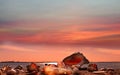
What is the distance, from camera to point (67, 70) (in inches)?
1960

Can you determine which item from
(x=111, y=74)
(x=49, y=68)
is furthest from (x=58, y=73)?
(x=111, y=74)

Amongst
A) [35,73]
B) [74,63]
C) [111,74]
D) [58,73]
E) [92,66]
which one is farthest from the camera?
[74,63]

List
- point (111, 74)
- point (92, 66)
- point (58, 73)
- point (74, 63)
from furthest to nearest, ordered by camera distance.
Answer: point (74, 63), point (92, 66), point (111, 74), point (58, 73)

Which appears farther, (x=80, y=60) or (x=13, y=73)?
(x=80, y=60)

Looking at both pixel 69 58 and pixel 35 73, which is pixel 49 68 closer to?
pixel 35 73

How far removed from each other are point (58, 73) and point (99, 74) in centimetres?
1014

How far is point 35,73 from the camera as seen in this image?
173 ft

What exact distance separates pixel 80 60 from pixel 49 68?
1218 inches

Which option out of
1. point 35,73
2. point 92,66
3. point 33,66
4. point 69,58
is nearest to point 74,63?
point 69,58

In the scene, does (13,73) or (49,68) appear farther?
(13,73)

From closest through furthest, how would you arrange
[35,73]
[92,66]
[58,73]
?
[58,73], [35,73], [92,66]

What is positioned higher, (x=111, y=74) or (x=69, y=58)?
(x=69, y=58)

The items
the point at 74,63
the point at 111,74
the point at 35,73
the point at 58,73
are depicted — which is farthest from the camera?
the point at 74,63

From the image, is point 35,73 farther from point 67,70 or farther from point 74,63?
point 74,63
